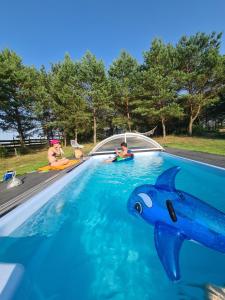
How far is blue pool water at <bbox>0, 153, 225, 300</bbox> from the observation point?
2.78m

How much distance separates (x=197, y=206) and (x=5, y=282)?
7.87 ft

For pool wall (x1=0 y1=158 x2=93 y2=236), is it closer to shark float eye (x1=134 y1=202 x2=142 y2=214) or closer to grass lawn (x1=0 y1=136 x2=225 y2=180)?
shark float eye (x1=134 y1=202 x2=142 y2=214)

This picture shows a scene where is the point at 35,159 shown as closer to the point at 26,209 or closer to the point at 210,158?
the point at 26,209

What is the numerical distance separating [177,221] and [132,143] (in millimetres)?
13131

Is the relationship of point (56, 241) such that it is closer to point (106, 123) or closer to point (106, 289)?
point (106, 289)

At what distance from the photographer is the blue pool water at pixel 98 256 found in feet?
9.11

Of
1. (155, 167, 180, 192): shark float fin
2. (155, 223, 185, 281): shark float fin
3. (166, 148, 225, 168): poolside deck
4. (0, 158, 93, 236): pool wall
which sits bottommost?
(0, 158, 93, 236): pool wall

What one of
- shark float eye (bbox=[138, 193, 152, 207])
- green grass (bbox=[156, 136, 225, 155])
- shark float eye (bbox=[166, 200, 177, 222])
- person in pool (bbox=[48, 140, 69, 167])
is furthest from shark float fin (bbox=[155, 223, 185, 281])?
green grass (bbox=[156, 136, 225, 155])

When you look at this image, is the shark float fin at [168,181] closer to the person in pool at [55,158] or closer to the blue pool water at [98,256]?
the blue pool water at [98,256]

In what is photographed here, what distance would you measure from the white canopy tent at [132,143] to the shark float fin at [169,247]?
468 inches

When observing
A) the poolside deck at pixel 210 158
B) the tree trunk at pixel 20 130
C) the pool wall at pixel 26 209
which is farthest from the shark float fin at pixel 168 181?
the tree trunk at pixel 20 130

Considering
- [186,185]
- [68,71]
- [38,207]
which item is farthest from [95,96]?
[38,207]

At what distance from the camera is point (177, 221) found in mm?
2414

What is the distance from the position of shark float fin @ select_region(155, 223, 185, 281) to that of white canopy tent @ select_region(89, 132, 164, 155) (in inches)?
468
